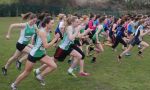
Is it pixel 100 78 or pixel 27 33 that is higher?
pixel 27 33

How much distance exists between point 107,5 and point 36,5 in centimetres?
1583

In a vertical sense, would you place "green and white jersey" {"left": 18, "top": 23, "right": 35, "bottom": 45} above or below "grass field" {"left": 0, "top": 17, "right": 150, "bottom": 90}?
above

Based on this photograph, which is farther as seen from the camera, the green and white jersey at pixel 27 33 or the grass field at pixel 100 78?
the green and white jersey at pixel 27 33

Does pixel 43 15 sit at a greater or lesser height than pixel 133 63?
greater

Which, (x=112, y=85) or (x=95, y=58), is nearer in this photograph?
(x=112, y=85)

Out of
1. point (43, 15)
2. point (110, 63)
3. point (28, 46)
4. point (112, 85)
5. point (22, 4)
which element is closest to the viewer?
point (43, 15)

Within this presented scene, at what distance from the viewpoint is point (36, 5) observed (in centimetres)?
6131

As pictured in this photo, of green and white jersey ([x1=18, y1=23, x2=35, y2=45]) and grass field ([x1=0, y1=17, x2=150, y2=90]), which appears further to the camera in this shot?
green and white jersey ([x1=18, y1=23, x2=35, y2=45])

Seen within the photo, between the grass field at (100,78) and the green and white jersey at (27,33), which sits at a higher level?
the green and white jersey at (27,33)

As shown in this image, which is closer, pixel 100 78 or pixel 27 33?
pixel 27 33

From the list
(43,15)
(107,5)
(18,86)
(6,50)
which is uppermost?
(43,15)

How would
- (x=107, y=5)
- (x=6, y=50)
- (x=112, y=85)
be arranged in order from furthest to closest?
(x=107, y=5)
(x=6, y=50)
(x=112, y=85)

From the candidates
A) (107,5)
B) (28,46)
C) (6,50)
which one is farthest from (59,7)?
(28,46)

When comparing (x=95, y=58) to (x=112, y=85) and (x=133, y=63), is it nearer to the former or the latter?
(x=133, y=63)
